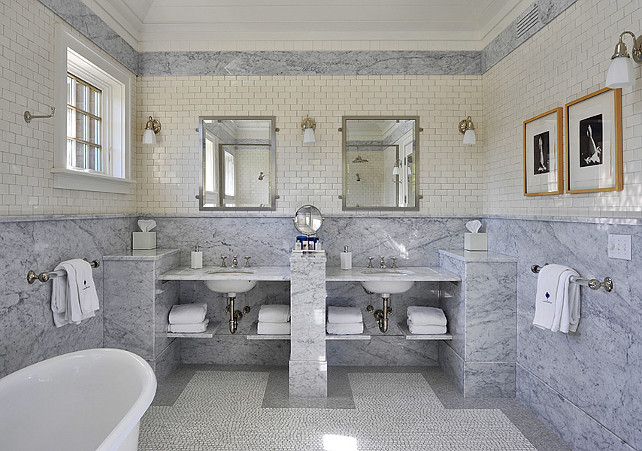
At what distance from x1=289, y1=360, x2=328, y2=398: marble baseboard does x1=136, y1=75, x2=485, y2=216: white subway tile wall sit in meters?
1.46

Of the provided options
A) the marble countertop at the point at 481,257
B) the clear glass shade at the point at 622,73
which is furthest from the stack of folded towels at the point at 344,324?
the clear glass shade at the point at 622,73

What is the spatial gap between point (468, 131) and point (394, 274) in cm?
150

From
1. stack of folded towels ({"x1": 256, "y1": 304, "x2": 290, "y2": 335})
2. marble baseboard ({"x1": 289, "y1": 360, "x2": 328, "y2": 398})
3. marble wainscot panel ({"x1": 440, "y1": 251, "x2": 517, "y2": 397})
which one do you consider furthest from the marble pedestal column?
marble wainscot panel ({"x1": 440, "y1": 251, "x2": 517, "y2": 397})

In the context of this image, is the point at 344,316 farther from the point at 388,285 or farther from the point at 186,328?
the point at 186,328

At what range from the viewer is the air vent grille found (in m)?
3.02

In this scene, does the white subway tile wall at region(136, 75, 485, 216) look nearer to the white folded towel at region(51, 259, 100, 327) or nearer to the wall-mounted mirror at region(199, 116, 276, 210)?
the wall-mounted mirror at region(199, 116, 276, 210)

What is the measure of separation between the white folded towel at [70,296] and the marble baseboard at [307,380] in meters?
1.58

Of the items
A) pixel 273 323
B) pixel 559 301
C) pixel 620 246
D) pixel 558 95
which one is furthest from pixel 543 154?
pixel 273 323

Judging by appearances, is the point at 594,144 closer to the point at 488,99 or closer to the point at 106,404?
the point at 488,99

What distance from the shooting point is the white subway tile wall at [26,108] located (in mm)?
2314

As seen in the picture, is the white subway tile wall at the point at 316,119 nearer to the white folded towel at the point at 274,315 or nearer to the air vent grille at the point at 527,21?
the air vent grille at the point at 527,21

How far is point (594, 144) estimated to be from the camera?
2.38 metres

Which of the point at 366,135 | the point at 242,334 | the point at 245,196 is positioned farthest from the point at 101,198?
the point at 366,135

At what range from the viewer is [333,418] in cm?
289
